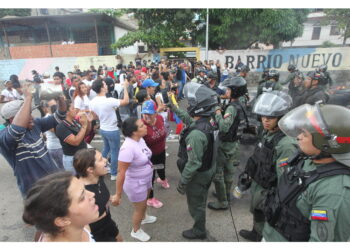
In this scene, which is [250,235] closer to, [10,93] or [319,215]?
[319,215]

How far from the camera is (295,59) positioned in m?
14.0

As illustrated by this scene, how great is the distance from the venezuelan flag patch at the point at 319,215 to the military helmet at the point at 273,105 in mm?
1017

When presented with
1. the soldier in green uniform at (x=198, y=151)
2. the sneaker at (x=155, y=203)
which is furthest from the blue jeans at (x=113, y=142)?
the soldier in green uniform at (x=198, y=151)

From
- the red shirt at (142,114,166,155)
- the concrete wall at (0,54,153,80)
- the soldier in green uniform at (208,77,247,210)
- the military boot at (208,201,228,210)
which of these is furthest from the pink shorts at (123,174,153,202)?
the concrete wall at (0,54,153,80)

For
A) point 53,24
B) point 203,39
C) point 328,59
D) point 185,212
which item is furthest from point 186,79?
point 53,24

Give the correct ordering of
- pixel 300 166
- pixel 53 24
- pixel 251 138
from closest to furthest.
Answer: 1. pixel 300 166
2. pixel 251 138
3. pixel 53 24

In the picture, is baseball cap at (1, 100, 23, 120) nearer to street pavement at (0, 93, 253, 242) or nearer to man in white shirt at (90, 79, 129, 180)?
man in white shirt at (90, 79, 129, 180)

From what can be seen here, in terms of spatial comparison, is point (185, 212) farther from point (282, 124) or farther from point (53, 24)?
point (53, 24)

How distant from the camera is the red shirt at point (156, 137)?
10.8 ft

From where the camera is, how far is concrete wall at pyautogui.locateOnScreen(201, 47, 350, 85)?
1372 centimetres

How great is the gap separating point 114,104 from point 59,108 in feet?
3.57

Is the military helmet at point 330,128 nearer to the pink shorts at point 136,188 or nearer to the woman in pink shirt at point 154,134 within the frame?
the pink shorts at point 136,188

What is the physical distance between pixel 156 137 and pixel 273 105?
174 centimetres

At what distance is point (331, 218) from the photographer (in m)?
1.21
